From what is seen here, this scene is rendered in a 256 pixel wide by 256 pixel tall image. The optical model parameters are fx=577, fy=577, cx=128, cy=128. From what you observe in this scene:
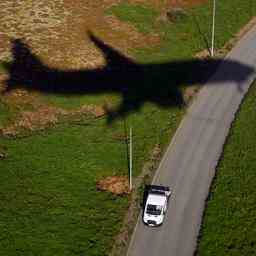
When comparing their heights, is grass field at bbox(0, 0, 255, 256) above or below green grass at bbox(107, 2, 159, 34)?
above

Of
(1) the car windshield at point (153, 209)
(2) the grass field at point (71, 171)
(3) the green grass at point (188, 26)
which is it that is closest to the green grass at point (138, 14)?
(3) the green grass at point (188, 26)

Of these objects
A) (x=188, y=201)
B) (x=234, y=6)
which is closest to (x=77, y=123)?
(x=188, y=201)

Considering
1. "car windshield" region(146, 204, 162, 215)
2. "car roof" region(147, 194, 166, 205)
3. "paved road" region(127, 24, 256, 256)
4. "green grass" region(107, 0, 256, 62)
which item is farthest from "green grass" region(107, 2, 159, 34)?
"car windshield" region(146, 204, 162, 215)

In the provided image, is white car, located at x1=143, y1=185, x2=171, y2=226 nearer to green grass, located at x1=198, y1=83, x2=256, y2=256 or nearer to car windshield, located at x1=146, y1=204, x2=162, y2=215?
car windshield, located at x1=146, y1=204, x2=162, y2=215

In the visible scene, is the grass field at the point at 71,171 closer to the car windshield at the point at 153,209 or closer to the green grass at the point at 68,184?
the green grass at the point at 68,184

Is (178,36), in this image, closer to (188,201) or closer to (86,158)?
(86,158)

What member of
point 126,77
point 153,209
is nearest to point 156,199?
point 153,209

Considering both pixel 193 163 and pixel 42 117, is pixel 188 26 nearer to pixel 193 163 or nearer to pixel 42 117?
pixel 42 117
